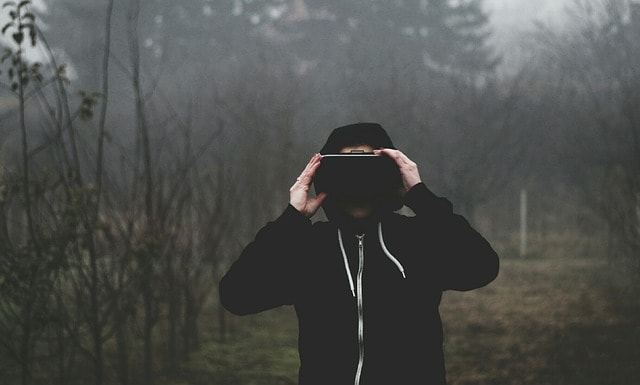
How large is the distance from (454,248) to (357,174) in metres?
0.30

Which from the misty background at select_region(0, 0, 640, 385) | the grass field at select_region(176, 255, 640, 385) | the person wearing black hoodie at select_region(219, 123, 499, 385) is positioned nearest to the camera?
the person wearing black hoodie at select_region(219, 123, 499, 385)

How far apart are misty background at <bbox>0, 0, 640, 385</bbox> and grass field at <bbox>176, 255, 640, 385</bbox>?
409 mm

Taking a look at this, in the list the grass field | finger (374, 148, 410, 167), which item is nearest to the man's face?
finger (374, 148, 410, 167)

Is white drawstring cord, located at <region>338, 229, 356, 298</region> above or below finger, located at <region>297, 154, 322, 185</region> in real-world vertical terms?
below

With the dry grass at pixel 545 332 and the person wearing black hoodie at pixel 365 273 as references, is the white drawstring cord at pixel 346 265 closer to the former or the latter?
the person wearing black hoodie at pixel 365 273

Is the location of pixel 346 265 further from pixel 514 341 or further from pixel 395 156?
pixel 514 341

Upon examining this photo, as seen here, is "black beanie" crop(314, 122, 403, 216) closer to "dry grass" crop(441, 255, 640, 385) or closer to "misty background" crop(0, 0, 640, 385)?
"misty background" crop(0, 0, 640, 385)

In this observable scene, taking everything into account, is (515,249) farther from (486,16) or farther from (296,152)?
(486,16)

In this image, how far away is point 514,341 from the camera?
7258mm

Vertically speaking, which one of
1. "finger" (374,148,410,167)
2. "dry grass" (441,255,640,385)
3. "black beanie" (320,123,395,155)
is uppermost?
"black beanie" (320,123,395,155)

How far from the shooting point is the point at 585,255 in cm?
1672

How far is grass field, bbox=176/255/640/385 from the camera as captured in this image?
5770 mm

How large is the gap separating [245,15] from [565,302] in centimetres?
2096

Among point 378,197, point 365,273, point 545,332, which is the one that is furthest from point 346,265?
point 545,332
